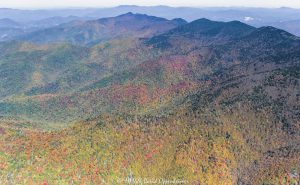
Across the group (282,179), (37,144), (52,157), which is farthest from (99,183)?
(282,179)

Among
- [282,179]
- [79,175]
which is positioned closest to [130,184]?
[79,175]

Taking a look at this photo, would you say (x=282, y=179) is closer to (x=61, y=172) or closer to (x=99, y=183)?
(x=99, y=183)

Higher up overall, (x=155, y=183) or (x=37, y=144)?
(x=37, y=144)

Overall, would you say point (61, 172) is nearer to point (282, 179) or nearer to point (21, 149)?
point (21, 149)

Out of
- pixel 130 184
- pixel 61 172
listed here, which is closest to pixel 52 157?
pixel 61 172

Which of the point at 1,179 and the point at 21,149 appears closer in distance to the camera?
the point at 1,179

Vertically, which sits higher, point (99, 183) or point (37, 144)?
point (37, 144)

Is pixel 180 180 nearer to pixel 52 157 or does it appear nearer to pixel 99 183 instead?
pixel 99 183

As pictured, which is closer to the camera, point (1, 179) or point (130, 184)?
point (1, 179)
